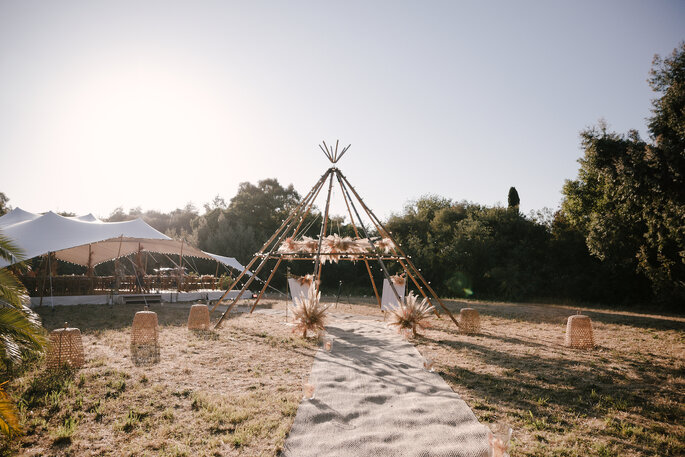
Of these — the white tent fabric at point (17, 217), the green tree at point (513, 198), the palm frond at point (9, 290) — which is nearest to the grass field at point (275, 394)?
the palm frond at point (9, 290)

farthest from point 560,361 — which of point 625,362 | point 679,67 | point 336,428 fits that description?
point 679,67

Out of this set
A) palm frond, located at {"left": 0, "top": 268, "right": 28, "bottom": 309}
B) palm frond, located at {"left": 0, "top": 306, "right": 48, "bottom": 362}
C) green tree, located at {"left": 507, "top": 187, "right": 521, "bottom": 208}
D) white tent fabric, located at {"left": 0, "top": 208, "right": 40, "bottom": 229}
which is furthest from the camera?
green tree, located at {"left": 507, "top": 187, "right": 521, "bottom": 208}

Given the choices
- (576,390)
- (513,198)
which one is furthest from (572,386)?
(513,198)

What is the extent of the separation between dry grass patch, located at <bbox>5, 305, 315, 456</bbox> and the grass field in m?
0.01

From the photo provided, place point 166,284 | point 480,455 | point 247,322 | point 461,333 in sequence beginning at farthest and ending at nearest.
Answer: point 166,284, point 247,322, point 461,333, point 480,455

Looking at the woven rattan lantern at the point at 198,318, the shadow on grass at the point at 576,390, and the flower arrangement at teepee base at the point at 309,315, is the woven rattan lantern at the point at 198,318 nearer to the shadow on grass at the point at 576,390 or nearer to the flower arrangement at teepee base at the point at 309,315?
the flower arrangement at teepee base at the point at 309,315

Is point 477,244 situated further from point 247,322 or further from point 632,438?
point 632,438

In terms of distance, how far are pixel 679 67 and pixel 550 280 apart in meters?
9.89

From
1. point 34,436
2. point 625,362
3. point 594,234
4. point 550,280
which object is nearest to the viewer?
point 34,436

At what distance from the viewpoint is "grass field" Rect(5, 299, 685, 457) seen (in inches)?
117

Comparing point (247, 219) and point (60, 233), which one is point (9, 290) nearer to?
point (60, 233)

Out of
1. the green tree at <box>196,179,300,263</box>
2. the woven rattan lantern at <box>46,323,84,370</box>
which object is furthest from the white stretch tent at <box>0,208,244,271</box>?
the green tree at <box>196,179,300,263</box>

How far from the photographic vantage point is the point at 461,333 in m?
7.90

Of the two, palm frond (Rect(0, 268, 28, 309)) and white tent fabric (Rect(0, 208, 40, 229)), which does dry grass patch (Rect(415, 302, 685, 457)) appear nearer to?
palm frond (Rect(0, 268, 28, 309))
